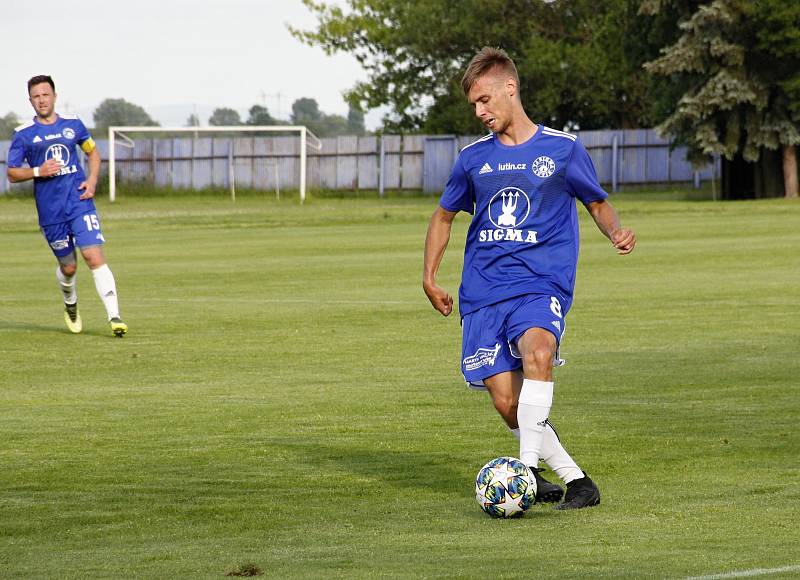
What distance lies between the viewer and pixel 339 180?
2653 inches

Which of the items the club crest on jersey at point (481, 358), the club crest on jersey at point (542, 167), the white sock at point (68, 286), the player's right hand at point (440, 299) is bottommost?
the white sock at point (68, 286)

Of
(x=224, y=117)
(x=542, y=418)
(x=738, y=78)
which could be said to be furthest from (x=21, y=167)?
(x=224, y=117)

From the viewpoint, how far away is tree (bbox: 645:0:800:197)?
5197cm

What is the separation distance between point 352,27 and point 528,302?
77.2 meters

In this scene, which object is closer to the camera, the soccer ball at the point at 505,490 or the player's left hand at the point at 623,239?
the soccer ball at the point at 505,490

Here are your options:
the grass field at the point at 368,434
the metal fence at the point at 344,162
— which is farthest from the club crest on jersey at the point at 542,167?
the metal fence at the point at 344,162

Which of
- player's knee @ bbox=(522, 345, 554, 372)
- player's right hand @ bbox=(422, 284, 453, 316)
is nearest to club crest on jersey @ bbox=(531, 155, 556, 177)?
player's right hand @ bbox=(422, 284, 453, 316)

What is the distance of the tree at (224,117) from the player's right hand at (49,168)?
312 feet

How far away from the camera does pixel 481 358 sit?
7.32 m

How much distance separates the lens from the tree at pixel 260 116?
9940cm

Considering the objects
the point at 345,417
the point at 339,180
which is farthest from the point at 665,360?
the point at 339,180

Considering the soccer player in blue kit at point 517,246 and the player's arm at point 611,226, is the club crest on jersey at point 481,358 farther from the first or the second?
the player's arm at point 611,226

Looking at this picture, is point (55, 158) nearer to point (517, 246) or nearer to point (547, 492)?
point (517, 246)

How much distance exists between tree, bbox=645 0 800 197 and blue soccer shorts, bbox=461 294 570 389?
45.9 meters
